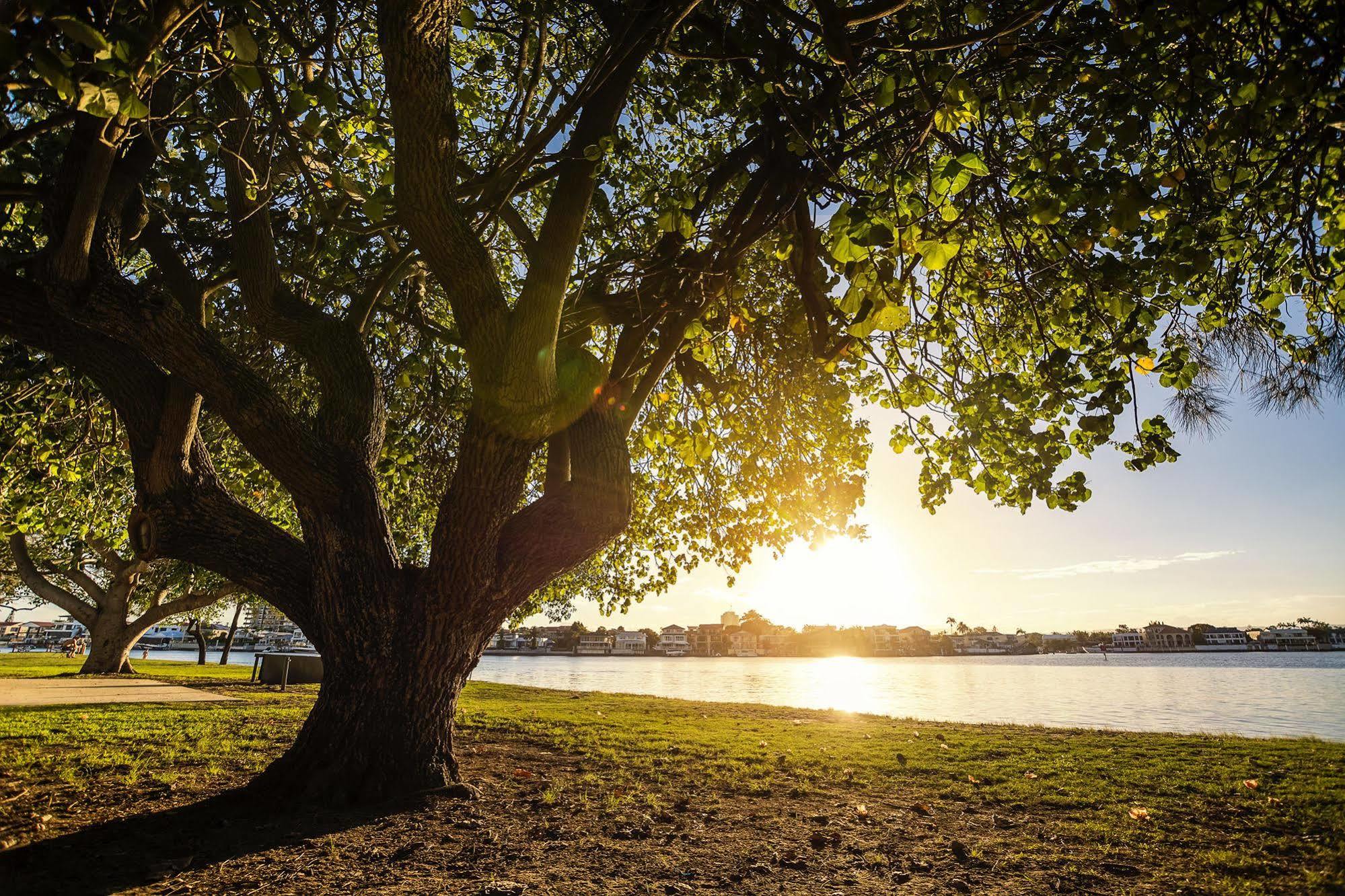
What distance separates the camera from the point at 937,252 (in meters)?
2.46

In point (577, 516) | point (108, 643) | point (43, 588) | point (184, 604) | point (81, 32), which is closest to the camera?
point (81, 32)

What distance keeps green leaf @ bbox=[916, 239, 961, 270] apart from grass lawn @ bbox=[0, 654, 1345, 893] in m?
3.16

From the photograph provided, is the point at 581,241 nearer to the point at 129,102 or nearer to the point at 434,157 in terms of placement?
the point at 434,157

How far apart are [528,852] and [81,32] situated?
4.10 meters

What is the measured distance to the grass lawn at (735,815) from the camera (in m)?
3.46

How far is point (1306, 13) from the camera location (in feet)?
9.93

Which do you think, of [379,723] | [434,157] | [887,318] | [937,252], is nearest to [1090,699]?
[379,723]

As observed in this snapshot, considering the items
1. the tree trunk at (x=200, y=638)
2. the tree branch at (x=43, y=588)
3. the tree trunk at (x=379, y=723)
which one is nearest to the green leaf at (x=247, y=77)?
the tree trunk at (x=379, y=723)

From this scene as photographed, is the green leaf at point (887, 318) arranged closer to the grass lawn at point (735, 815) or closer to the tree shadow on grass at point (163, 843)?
the grass lawn at point (735, 815)

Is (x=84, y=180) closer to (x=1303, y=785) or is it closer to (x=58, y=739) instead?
(x=58, y=739)

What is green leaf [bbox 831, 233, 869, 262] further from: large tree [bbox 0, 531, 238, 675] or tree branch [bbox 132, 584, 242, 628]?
tree branch [bbox 132, 584, 242, 628]

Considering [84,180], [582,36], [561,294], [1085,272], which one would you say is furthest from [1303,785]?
[84,180]

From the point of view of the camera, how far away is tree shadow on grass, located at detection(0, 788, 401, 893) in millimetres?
3094

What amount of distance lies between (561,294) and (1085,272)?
3.37m
